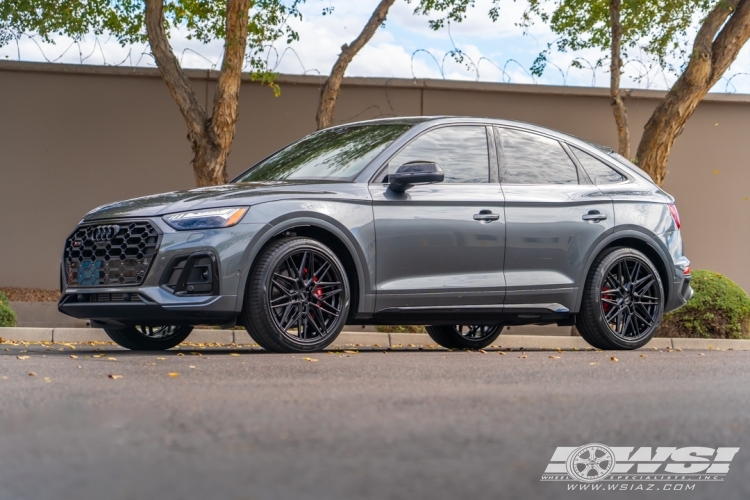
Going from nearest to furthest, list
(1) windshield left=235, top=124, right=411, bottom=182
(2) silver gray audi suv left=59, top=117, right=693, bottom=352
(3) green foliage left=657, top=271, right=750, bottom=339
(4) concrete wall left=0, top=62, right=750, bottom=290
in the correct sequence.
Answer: (2) silver gray audi suv left=59, top=117, right=693, bottom=352, (1) windshield left=235, top=124, right=411, bottom=182, (3) green foliage left=657, top=271, right=750, bottom=339, (4) concrete wall left=0, top=62, right=750, bottom=290

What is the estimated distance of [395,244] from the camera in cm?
746

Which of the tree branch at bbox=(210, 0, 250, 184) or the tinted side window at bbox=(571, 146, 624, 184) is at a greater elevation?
the tree branch at bbox=(210, 0, 250, 184)


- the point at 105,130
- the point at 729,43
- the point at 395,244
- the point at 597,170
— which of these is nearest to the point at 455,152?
the point at 395,244

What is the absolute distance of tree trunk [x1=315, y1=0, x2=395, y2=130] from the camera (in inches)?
598

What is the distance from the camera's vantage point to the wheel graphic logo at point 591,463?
3.36m

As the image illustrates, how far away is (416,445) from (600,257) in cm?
514

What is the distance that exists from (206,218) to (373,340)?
4.86 metres

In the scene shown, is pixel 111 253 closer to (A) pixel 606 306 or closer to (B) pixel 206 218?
(B) pixel 206 218

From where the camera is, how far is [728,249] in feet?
57.9

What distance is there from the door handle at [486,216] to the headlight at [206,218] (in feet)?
5.99

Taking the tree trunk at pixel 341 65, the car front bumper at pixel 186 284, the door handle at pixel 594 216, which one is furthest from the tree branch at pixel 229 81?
the car front bumper at pixel 186 284

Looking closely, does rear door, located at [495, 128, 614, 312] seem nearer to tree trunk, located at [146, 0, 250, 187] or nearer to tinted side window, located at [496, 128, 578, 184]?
tinted side window, located at [496, 128, 578, 184]

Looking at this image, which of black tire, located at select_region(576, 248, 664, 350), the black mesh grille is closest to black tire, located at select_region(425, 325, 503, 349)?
black tire, located at select_region(576, 248, 664, 350)

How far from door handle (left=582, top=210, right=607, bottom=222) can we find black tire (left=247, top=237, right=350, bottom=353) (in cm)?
224
